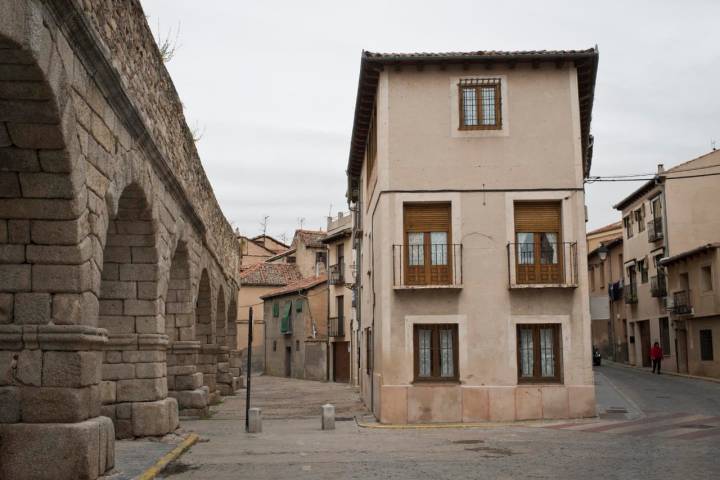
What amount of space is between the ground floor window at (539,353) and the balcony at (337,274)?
21.4 meters

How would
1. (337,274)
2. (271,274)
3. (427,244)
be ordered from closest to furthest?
1. (427,244)
2. (337,274)
3. (271,274)

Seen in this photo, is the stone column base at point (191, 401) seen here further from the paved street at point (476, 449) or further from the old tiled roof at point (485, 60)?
the old tiled roof at point (485, 60)

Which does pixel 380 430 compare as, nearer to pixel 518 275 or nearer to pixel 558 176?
pixel 518 275

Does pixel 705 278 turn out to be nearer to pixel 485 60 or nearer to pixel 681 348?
pixel 681 348

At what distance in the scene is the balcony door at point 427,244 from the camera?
16578 mm

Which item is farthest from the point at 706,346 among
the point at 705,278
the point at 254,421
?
the point at 254,421

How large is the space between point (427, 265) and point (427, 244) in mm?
438

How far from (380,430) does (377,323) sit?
10.3ft

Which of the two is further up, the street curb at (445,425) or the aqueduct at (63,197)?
the aqueduct at (63,197)

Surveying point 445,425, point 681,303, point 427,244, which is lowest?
point 445,425

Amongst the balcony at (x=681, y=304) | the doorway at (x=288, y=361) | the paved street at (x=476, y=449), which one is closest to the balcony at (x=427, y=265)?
the paved street at (x=476, y=449)

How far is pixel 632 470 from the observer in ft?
32.1

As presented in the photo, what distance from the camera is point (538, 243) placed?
16672 millimetres

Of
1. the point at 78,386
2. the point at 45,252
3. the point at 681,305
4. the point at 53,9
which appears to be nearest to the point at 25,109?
the point at 53,9
